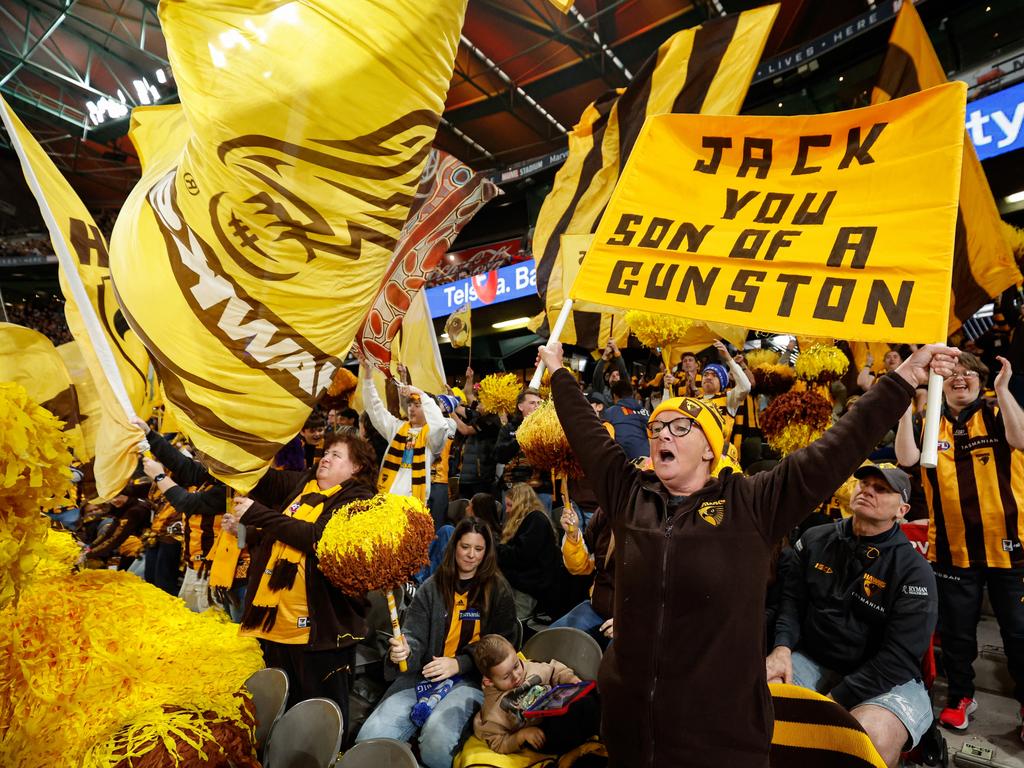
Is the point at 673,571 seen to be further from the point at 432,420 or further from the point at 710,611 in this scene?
the point at 432,420

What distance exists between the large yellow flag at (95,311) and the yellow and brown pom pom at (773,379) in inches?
234

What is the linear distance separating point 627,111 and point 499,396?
14.9 ft

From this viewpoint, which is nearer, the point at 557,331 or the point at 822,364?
the point at 557,331

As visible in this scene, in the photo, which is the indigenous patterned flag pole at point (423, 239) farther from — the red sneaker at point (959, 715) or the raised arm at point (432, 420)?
the red sneaker at point (959, 715)

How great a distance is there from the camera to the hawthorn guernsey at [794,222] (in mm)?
1949

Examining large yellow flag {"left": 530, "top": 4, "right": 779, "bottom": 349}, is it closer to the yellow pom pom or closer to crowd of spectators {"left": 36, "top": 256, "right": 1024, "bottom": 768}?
crowd of spectators {"left": 36, "top": 256, "right": 1024, "bottom": 768}

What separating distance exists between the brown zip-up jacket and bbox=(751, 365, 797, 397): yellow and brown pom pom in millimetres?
5214

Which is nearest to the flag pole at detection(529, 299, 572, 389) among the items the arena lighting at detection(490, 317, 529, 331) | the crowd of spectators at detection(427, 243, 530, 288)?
the arena lighting at detection(490, 317, 529, 331)

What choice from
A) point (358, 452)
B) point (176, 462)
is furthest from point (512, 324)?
point (358, 452)

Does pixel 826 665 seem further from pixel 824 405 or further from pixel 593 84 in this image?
pixel 593 84

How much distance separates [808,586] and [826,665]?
37 cm

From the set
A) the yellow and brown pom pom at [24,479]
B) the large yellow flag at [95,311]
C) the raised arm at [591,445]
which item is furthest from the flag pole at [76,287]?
the raised arm at [591,445]

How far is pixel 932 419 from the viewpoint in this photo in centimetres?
164

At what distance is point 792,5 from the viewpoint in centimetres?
1320
